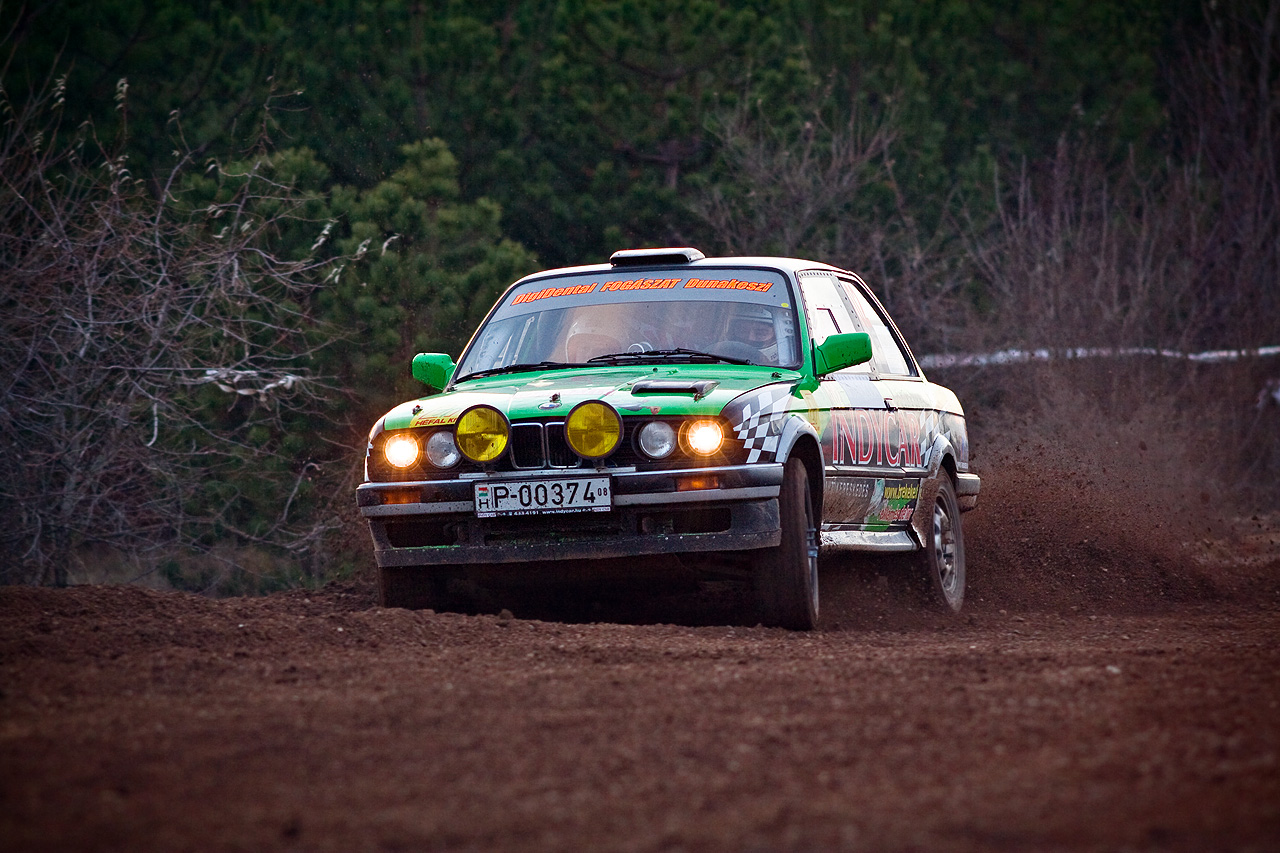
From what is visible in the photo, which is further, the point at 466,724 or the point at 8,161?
the point at 8,161

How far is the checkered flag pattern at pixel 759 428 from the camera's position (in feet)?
22.0

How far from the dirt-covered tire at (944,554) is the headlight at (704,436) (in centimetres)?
231

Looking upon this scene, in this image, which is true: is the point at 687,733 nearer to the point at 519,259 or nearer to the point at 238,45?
the point at 519,259

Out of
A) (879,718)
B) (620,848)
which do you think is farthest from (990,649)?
(620,848)

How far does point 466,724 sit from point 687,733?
628 millimetres

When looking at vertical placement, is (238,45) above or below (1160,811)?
above

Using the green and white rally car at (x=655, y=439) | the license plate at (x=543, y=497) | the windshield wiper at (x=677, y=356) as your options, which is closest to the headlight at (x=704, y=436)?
the green and white rally car at (x=655, y=439)

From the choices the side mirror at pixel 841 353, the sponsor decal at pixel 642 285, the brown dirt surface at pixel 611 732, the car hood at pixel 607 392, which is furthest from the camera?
the sponsor decal at pixel 642 285

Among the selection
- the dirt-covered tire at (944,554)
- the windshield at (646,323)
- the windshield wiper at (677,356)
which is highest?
the windshield at (646,323)

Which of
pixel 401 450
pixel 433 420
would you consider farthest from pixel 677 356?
pixel 401 450

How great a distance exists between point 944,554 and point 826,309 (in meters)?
1.82

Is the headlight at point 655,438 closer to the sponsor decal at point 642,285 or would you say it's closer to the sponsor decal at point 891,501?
the sponsor decal at point 642,285

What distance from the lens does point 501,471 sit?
22.4 feet

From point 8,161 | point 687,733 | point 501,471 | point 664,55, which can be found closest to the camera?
point 687,733
